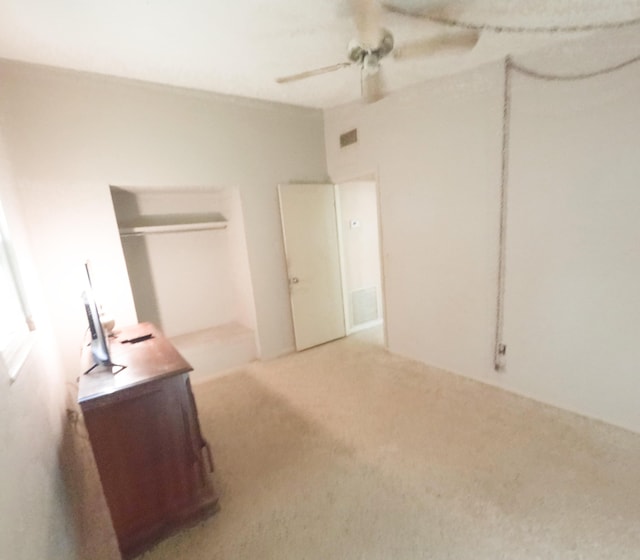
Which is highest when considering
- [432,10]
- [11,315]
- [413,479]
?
[432,10]

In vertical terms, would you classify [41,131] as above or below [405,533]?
above

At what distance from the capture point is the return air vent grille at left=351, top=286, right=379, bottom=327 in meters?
4.34

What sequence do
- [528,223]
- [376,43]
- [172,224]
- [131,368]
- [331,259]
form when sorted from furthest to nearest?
[331,259] → [172,224] → [528,223] → [376,43] → [131,368]

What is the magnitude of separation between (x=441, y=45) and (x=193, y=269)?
3.14 metres

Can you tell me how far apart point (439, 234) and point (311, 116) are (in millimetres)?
2052

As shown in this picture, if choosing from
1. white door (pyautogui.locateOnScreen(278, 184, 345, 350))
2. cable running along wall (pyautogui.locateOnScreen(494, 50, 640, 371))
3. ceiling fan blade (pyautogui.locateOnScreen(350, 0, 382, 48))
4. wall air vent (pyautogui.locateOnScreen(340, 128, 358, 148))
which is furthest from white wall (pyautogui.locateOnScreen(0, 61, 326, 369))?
cable running along wall (pyautogui.locateOnScreen(494, 50, 640, 371))

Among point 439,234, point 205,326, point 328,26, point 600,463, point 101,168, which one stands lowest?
point 600,463

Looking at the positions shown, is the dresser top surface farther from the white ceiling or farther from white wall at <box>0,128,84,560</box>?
the white ceiling

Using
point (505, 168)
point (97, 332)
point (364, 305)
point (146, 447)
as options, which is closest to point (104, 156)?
point (97, 332)

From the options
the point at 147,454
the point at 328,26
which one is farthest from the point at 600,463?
the point at 328,26

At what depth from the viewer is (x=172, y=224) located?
344 cm

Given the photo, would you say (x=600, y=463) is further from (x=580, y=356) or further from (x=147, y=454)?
(x=147, y=454)

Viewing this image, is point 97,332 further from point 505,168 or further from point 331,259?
point 505,168

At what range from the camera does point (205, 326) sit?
12.5 ft
